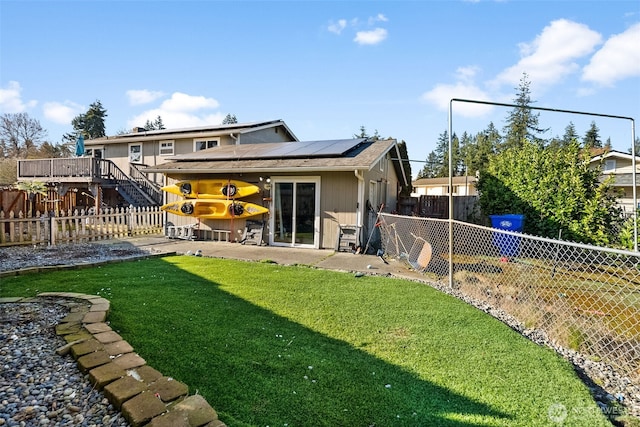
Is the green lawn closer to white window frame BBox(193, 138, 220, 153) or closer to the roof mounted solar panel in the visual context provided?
the roof mounted solar panel

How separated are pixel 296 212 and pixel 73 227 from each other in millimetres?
7081

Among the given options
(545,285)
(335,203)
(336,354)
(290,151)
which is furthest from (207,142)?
(336,354)

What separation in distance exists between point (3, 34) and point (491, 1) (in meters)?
10.5

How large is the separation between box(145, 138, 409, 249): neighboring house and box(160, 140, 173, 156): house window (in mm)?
7760

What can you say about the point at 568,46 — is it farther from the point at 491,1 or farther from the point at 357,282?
the point at 357,282

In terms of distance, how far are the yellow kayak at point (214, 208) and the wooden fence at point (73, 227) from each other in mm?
1477

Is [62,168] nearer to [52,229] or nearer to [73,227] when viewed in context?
[73,227]

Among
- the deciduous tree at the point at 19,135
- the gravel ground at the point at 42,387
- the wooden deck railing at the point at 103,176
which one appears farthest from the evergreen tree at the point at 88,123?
the gravel ground at the point at 42,387

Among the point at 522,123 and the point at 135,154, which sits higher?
the point at 522,123

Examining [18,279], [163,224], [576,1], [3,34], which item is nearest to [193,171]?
[163,224]

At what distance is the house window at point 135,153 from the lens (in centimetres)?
1994

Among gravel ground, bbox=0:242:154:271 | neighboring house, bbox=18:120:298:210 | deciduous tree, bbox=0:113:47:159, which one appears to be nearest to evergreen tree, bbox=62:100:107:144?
deciduous tree, bbox=0:113:47:159

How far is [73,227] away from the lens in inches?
408

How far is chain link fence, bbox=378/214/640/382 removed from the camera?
12.4ft
